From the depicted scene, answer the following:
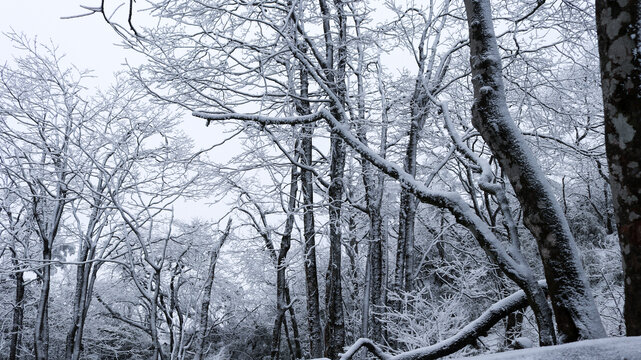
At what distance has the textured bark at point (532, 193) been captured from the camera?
1.76 meters

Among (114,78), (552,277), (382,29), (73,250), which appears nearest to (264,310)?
(73,250)

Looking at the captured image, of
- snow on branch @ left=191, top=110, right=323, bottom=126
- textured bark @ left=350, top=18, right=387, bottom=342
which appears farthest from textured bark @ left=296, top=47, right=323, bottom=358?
snow on branch @ left=191, top=110, right=323, bottom=126

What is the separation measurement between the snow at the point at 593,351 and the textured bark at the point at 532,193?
926mm

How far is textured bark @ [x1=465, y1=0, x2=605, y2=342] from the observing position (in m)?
1.76

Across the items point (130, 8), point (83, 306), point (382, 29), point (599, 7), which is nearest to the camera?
point (599, 7)

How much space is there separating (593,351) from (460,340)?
117 cm

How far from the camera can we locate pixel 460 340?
197cm

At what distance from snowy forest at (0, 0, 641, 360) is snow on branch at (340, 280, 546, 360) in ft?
0.03

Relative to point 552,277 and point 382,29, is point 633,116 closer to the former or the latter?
point 552,277

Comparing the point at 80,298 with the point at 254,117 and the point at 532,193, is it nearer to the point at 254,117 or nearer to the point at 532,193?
the point at 254,117

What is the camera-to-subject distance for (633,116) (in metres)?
1.47

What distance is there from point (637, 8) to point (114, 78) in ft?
45.6

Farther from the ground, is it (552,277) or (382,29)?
(382,29)

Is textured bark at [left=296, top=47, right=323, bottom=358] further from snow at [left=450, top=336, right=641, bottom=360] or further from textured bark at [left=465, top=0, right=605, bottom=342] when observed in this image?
snow at [left=450, top=336, right=641, bottom=360]
